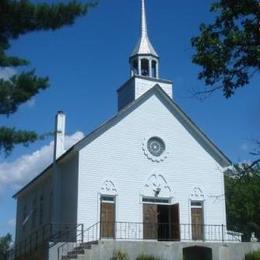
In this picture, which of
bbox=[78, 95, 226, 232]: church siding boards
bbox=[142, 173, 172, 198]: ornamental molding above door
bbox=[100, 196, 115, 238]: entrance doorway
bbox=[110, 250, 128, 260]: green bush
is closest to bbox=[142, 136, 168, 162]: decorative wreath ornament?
bbox=[78, 95, 226, 232]: church siding boards

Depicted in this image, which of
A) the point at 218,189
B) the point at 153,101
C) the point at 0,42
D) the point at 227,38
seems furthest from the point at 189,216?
the point at 227,38

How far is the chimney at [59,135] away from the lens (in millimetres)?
30000

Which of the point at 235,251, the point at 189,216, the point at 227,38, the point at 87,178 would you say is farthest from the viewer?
the point at 189,216

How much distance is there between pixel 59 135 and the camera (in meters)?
30.7

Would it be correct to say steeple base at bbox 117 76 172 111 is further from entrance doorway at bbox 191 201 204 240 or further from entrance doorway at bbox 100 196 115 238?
entrance doorway at bbox 100 196 115 238

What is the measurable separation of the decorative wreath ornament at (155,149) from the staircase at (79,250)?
6.52 meters

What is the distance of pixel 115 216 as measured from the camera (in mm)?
26219

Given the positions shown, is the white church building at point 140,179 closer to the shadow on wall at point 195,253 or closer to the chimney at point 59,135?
the chimney at point 59,135

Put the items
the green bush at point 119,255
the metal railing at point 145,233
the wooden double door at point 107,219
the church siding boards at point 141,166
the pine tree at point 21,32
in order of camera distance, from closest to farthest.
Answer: the pine tree at point 21,32
the green bush at point 119,255
the metal railing at point 145,233
the wooden double door at point 107,219
the church siding boards at point 141,166

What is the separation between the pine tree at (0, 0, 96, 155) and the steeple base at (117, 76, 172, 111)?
12.4 metres

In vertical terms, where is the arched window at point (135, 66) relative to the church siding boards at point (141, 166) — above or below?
above

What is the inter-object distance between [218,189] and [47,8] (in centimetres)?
1524

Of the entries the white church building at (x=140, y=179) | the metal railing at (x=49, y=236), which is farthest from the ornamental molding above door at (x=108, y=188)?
the metal railing at (x=49, y=236)

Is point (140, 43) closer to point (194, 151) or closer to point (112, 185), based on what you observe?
point (194, 151)
